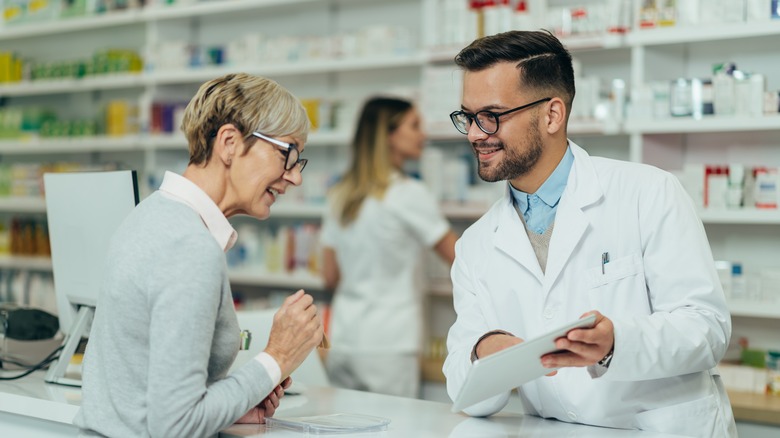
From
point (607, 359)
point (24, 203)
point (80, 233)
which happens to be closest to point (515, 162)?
point (607, 359)

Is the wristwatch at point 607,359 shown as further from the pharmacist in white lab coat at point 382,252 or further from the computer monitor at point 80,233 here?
the pharmacist in white lab coat at point 382,252

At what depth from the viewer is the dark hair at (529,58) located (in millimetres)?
2336

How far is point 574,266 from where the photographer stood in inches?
89.9

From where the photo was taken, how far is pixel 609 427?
222 centimetres

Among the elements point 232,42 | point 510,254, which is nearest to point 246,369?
point 510,254

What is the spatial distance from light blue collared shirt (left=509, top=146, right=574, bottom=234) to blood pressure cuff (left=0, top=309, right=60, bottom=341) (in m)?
1.55

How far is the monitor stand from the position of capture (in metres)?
2.65

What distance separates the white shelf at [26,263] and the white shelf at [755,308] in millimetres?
4407

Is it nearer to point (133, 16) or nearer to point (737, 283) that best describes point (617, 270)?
point (737, 283)

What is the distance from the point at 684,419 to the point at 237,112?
124 cm

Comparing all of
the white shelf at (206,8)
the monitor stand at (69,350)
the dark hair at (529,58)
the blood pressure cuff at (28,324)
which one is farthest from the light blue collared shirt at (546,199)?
the white shelf at (206,8)

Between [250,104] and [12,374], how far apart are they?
1.36m

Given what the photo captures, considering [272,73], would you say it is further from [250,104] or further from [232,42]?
[250,104]

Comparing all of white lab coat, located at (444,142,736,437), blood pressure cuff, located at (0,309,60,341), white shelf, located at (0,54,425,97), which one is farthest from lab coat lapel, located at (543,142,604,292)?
white shelf, located at (0,54,425,97)
